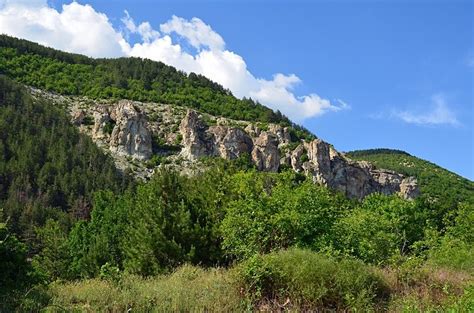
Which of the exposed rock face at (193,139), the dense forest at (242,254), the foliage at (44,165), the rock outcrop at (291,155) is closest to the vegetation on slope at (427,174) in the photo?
the rock outcrop at (291,155)

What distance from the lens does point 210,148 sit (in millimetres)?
120438

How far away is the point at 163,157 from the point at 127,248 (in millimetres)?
93223

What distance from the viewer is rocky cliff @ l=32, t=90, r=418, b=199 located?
116750 millimetres

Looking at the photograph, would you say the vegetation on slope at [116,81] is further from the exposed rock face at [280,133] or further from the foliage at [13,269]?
the foliage at [13,269]

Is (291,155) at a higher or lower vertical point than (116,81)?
lower

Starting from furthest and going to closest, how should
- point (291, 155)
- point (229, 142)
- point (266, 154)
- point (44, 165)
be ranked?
point (291, 155)
point (229, 142)
point (266, 154)
point (44, 165)

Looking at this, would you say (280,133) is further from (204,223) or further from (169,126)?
(204,223)

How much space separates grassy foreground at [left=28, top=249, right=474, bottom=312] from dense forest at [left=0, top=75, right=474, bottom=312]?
3cm

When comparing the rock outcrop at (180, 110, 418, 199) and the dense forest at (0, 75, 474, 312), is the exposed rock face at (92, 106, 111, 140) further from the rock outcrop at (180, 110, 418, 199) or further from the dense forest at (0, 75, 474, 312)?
the dense forest at (0, 75, 474, 312)

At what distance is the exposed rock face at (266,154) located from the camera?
11869 cm

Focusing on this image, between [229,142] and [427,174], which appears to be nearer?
[229,142]

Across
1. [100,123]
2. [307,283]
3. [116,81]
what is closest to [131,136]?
[100,123]

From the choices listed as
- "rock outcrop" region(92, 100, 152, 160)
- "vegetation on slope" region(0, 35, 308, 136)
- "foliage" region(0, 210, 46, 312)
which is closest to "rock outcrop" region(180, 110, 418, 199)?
"rock outcrop" region(92, 100, 152, 160)

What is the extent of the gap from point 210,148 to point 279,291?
111782 mm
